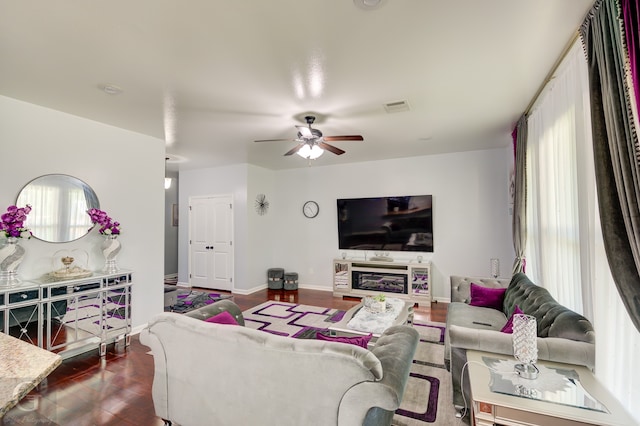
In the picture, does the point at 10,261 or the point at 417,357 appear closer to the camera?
the point at 10,261

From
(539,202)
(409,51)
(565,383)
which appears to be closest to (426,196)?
(539,202)

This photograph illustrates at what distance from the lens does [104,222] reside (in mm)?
3609

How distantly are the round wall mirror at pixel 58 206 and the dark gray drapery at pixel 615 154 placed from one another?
4.70 meters

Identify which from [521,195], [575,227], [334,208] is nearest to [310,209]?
[334,208]

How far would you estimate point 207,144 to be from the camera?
15.4 feet

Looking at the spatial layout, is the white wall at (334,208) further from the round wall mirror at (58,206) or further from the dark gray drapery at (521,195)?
the round wall mirror at (58,206)

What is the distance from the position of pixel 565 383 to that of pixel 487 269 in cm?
403

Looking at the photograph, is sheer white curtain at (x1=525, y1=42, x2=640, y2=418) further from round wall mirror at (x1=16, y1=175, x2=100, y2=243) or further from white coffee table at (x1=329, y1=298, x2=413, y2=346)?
round wall mirror at (x1=16, y1=175, x2=100, y2=243)

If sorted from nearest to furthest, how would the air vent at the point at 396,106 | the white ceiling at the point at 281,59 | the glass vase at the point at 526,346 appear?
1. the glass vase at the point at 526,346
2. the white ceiling at the point at 281,59
3. the air vent at the point at 396,106

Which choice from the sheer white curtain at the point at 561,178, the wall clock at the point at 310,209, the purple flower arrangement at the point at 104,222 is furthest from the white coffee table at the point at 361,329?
the wall clock at the point at 310,209

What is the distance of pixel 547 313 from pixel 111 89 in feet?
13.5

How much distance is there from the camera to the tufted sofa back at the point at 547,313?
1.84 metres

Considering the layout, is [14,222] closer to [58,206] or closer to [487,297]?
[58,206]

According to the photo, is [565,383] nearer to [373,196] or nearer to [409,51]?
[409,51]
